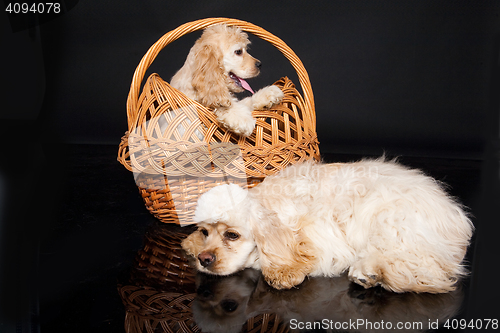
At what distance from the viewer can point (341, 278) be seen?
2.16 metres

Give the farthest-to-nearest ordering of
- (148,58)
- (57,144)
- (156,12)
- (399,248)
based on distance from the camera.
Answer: (57,144)
(156,12)
(148,58)
(399,248)

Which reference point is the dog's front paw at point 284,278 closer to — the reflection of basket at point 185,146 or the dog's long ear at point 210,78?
the reflection of basket at point 185,146

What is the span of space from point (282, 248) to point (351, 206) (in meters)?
0.47

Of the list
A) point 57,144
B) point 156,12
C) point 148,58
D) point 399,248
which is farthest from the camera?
point 57,144

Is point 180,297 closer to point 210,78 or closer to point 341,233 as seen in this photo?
point 341,233

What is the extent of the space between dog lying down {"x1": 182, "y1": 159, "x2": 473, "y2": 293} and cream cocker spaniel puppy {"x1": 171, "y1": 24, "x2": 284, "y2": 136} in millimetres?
536

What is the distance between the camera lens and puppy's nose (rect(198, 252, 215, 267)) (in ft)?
6.84

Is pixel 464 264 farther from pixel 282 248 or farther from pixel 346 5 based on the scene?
pixel 346 5

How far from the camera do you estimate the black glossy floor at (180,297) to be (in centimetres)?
180

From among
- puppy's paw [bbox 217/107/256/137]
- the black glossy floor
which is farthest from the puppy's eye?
puppy's paw [bbox 217/107/256/137]

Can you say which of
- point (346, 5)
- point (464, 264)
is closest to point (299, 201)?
point (464, 264)

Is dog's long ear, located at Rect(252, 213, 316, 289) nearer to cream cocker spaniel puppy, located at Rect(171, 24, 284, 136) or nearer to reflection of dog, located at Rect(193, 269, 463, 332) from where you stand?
reflection of dog, located at Rect(193, 269, 463, 332)

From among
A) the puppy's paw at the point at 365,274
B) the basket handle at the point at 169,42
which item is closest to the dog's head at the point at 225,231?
the puppy's paw at the point at 365,274

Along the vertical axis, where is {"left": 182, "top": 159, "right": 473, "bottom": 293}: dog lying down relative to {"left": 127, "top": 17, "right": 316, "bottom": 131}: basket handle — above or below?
below
